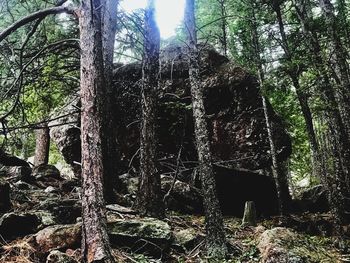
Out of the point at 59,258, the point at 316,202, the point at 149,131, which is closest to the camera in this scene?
the point at 59,258

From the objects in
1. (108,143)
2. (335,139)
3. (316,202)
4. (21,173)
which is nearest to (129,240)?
(108,143)

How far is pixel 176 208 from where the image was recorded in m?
11.1

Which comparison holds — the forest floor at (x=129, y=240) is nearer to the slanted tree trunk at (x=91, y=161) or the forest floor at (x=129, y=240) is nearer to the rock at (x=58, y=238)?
the rock at (x=58, y=238)

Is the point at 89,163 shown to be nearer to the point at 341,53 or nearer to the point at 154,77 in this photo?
the point at 154,77

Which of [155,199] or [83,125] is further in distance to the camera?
[155,199]

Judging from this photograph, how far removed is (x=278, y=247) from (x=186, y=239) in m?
1.94

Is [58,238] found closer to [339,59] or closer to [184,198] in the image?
[184,198]

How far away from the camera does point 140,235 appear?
6.96 metres

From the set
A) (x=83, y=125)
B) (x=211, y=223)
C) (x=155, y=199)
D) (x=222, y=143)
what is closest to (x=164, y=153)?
(x=222, y=143)

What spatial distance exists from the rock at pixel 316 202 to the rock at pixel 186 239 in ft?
28.9

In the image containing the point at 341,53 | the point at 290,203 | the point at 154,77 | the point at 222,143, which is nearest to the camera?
the point at 154,77

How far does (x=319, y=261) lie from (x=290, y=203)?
8210mm

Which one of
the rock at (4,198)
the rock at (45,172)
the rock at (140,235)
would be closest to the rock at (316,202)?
the rock at (140,235)

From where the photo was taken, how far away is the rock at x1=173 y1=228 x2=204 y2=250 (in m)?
7.46
